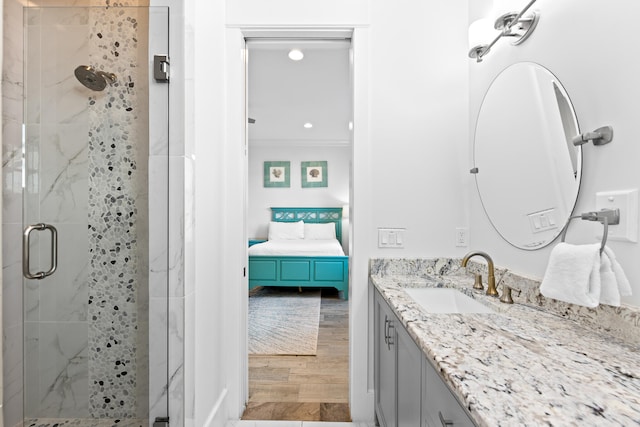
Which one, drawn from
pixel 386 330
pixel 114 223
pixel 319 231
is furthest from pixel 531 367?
pixel 319 231

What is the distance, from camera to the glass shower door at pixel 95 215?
4.25 ft

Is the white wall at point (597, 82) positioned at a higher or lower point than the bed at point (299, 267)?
higher

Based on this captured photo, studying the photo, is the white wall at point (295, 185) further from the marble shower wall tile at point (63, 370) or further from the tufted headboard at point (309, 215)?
the marble shower wall tile at point (63, 370)

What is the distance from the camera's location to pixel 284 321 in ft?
11.9

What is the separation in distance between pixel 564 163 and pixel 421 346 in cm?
89

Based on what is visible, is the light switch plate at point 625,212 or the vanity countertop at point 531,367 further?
the light switch plate at point 625,212

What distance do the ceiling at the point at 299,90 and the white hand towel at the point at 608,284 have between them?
5.98 feet

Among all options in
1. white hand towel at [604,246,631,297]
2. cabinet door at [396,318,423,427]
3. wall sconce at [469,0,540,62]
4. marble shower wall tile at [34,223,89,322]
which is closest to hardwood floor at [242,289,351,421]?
cabinet door at [396,318,423,427]

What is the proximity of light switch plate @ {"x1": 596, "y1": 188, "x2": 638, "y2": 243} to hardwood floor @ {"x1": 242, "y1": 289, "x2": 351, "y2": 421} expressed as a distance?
1.71 meters

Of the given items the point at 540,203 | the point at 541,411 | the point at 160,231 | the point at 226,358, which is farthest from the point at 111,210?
the point at 540,203

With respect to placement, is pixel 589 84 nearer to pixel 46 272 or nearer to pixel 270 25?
pixel 270 25

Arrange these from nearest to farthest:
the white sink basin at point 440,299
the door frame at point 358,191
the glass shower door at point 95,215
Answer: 1. the glass shower door at point 95,215
2. the white sink basin at point 440,299
3. the door frame at point 358,191

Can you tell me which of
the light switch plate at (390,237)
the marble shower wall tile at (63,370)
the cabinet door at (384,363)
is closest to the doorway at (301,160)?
the cabinet door at (384,363)

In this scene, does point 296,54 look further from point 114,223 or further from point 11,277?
point 11,277
